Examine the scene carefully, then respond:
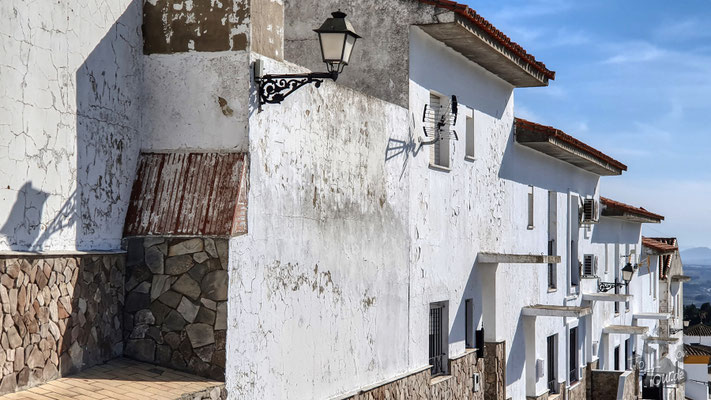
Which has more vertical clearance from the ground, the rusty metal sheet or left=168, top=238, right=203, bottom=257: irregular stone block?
the rusty metal sheet

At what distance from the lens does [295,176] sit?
10086 mm

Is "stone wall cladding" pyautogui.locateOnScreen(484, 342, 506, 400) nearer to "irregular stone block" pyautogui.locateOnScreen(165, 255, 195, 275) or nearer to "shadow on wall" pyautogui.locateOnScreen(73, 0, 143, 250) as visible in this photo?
"irregular stone block" pyautogui.locateOnScreen(165, 255, 195, 275)

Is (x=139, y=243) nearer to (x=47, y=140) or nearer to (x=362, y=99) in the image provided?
(x=47, y=140)

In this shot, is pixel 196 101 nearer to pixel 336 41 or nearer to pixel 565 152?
pixel 336 41

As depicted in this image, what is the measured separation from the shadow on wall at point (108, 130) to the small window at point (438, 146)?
20.5ft

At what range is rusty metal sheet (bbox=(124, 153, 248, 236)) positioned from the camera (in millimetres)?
8828

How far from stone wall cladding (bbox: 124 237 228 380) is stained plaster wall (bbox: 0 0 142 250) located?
1.44ft

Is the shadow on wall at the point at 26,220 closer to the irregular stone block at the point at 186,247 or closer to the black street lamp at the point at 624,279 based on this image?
the irregular stone block at the point at 186,247

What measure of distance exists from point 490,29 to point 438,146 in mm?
2024

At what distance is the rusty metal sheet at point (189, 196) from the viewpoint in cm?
883

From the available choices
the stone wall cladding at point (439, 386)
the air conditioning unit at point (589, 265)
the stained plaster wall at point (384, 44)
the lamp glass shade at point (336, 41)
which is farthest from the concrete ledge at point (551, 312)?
the lamp glass shade at point (336, 41)

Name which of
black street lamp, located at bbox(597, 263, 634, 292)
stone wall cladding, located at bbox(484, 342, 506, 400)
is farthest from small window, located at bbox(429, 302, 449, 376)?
black street lamp, located at bbox(597, 263, 634, 292)

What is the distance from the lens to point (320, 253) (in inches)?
420

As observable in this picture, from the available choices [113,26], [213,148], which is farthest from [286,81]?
[113,26]
